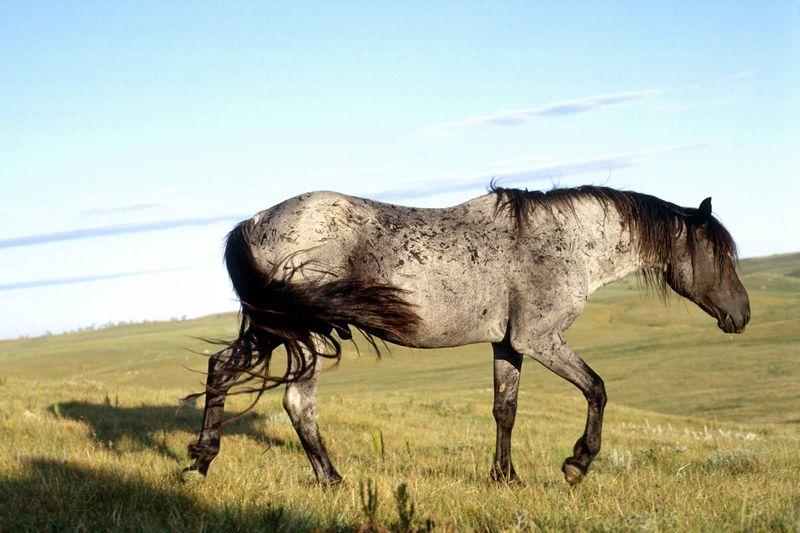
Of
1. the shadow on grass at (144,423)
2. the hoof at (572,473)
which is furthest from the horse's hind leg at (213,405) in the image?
the hoof at (572,473)

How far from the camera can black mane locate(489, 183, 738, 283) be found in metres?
6.80

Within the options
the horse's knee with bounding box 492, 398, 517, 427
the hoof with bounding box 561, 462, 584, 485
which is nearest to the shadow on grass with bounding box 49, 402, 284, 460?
the horse's knee with bounding box 492, 398, 517, 427

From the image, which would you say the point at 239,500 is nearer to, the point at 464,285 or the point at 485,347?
the point at 464,285

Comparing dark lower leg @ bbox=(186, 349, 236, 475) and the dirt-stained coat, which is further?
dark lower leg @ bbox=(186, 349, 236, 475)

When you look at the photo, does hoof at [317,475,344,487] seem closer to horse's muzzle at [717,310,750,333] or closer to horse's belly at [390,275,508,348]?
horse's belly at [390,275,508,348]

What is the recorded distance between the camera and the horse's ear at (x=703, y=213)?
7129 mm

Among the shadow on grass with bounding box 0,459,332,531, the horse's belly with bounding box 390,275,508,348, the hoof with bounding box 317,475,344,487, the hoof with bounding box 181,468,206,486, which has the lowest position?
the hoof with bounding box 317,475,344,487

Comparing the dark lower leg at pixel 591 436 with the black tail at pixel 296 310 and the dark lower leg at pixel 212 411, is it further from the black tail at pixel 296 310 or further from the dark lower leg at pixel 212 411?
the dark lower leg at pixel 212 411

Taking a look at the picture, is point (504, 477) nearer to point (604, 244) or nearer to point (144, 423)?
point (604, 244)

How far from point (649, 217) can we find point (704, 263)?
0.70m

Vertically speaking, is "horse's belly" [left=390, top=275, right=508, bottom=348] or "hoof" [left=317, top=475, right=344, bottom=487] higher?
"horse's belly" [left=390, top=275, right=508, bottom=348]

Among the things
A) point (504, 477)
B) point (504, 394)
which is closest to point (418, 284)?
point (504, 394)

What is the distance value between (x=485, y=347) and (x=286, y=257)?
3955cm

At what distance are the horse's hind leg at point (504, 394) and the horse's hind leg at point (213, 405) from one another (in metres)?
2.13
